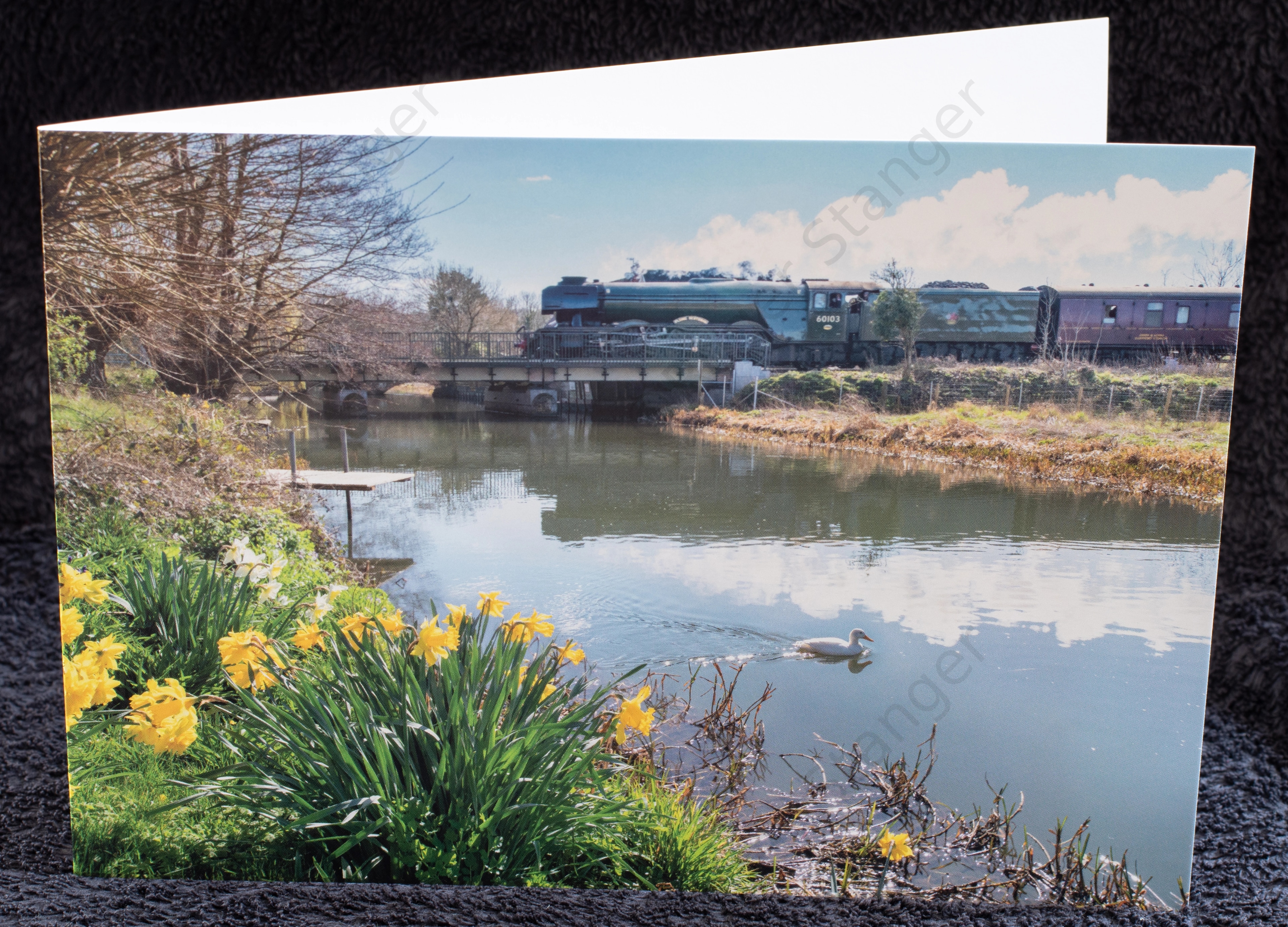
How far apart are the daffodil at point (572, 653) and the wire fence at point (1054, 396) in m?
1.05

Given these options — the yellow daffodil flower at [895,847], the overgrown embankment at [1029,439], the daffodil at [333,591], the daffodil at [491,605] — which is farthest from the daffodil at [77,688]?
the yellow daffodil flower at [895,847]

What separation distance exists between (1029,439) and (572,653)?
1.64 metres

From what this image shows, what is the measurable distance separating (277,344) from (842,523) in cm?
194

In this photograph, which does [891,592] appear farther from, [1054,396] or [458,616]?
[458,616]

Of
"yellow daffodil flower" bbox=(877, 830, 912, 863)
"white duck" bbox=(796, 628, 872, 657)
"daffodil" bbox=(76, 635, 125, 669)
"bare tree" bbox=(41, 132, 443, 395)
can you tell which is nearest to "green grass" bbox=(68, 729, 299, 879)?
"daffodil" bbox=(76, 635, 125, 669)

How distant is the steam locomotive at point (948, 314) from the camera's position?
8.25 feet

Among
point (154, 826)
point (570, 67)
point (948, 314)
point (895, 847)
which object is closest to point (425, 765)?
point (154, 826)

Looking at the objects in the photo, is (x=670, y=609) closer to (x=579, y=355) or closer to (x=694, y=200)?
(x=579, y=355)

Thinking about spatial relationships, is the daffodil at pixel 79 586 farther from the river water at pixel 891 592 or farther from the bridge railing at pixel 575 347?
the bridge railing at pixel 575 347

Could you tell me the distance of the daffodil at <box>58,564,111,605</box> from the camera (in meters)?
2.64

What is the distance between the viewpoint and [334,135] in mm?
2535

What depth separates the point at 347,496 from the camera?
2.80 m

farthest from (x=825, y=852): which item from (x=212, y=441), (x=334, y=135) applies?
(x=334, y=135)

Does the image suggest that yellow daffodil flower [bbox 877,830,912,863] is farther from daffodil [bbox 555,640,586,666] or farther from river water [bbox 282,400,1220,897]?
daffodil [bbox 555,640,586,666]
